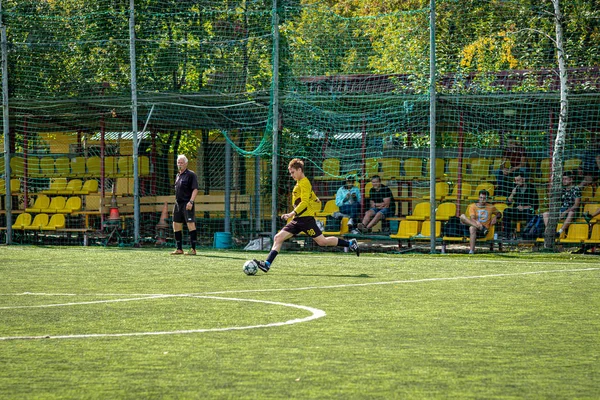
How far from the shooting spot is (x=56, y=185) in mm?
27031

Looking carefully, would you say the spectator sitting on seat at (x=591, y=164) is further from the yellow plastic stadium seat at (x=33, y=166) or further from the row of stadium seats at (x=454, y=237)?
the yellow plastic stadium seat at (x=33, y=166)

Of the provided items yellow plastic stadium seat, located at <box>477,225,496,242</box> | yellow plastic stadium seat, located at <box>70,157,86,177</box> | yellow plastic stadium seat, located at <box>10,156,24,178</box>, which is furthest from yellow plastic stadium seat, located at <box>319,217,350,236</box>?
yellow plastic stadium seat, located at <box>10,156,24,178</box>

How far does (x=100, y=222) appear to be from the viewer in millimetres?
25125

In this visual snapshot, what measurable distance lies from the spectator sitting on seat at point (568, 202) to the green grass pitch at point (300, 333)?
4408 mm

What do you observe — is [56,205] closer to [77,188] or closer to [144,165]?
[77,188]

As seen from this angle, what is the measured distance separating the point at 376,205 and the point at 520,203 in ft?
9.97

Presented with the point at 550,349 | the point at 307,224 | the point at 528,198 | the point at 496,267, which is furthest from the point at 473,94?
the point at 550,349

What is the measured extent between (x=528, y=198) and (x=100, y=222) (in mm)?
10388

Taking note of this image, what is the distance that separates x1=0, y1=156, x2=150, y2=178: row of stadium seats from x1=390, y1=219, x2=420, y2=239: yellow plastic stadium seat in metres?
7.90

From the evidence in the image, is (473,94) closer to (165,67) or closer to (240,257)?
(240,257)

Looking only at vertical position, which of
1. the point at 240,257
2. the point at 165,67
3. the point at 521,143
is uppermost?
the point at 165,67

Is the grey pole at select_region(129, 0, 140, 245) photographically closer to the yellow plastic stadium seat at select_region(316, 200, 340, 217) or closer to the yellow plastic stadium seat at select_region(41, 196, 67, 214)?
the yellow plastic stadium seat at select_region(41, 196, 67, 214)

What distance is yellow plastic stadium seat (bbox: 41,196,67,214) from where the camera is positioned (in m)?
24.7

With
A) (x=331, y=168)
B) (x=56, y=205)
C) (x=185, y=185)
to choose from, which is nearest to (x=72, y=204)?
(x=56, y=205)
